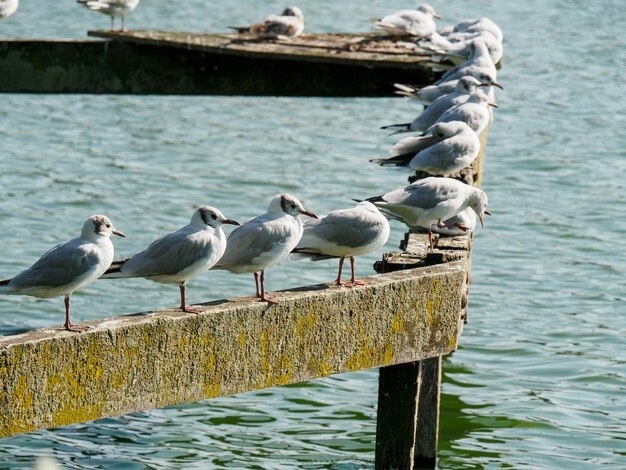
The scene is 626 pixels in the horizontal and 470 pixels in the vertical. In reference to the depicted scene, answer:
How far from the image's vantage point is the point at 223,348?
541 cm

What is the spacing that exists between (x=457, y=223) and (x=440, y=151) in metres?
0.97

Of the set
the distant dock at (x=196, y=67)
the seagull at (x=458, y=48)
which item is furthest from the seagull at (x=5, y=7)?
the seagull at (x=458, y=48)

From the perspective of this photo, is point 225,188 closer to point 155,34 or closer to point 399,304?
point 155,34

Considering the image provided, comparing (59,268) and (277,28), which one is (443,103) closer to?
(277,28)

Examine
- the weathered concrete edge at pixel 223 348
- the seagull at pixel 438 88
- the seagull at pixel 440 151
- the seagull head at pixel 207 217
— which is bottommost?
the weathered concrete edge at pixel 223 348

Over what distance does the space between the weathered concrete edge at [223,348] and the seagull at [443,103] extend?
12.6 feet

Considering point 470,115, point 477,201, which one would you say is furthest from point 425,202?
point 470,115

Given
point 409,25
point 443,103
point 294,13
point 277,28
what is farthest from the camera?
point 294,13

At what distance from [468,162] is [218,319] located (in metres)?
3.60

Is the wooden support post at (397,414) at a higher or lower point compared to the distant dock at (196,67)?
lower

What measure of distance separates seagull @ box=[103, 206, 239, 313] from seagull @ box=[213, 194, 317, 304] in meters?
0.16

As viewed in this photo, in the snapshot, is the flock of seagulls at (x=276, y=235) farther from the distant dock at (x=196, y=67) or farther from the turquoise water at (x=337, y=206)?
the distant dock at (x=196, y=67)

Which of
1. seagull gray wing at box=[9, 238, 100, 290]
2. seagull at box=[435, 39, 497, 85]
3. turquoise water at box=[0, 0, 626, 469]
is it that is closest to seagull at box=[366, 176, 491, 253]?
turquoise water at box=[0, 0, 626, 469]

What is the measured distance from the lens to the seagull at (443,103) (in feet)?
33.4
